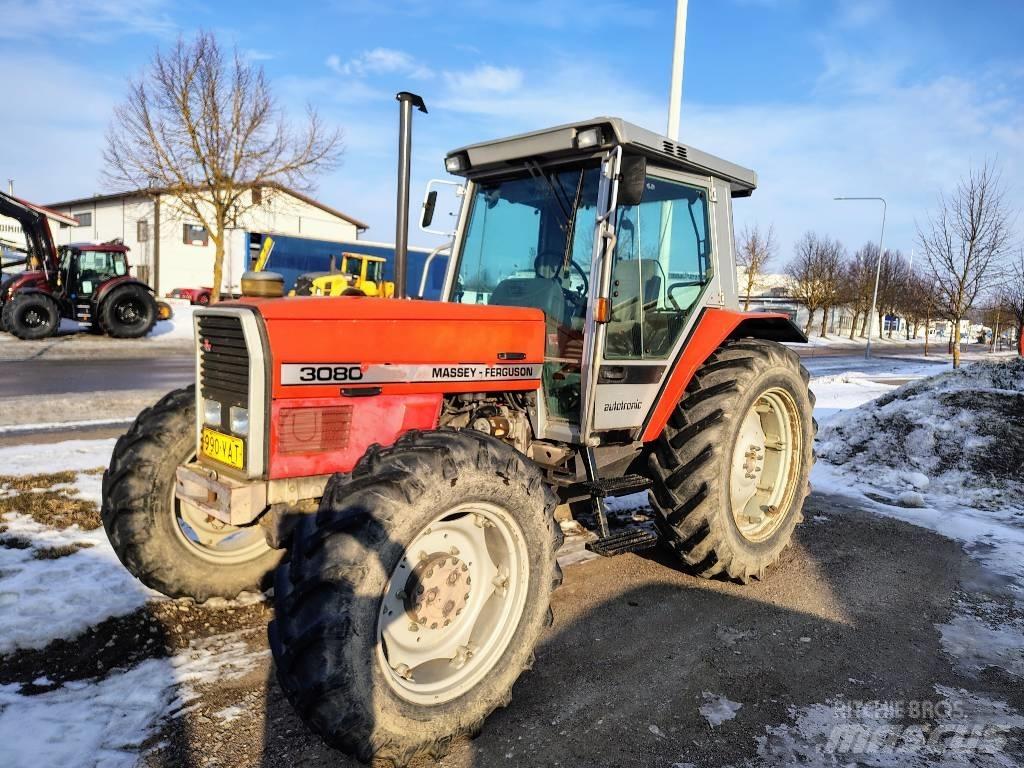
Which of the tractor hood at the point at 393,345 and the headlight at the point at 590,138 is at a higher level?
the headlight at the point at 590,138

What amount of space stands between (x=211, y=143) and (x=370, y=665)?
23239 mm

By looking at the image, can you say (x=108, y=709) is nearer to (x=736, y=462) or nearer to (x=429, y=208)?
(x=429, y=208)

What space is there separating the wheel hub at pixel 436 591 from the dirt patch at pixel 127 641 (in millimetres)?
1078

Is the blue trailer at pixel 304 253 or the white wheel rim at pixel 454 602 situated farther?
the blue trailer at pixel 304 253

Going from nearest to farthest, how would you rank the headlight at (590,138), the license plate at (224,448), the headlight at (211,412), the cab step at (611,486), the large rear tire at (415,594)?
1. the large rear tire at (415,594)
2. the license plate at (224,448)
3. the headlight at (211,412)
4. the headlight at (590,138)
5. the cab step at (611,486)

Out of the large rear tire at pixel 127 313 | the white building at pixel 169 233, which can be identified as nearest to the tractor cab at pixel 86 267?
the large rear tire at pixel 127 313

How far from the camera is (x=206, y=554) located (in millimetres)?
3676

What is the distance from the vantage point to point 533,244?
13.8 ft

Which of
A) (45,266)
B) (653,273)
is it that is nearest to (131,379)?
(45,266)

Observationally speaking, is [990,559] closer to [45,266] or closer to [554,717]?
[554,717]

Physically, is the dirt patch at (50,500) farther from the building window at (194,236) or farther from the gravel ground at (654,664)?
the building window at (194,236)

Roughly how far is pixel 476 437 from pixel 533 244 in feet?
5.42

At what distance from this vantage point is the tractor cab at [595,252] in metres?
3.81

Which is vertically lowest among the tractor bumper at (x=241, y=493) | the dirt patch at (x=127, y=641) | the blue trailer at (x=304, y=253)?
the dirt patch at (x=127, y=641)
